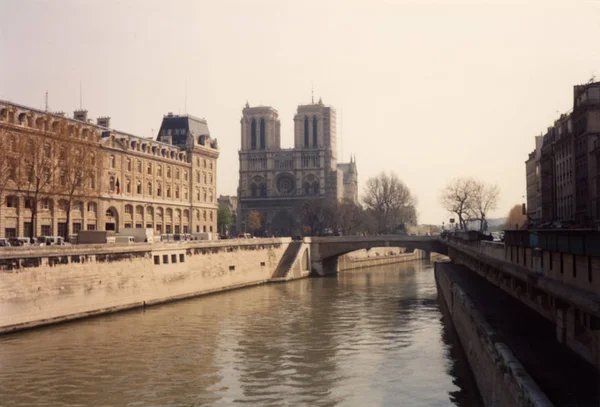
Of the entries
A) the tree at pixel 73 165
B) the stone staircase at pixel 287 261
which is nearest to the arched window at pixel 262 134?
the stone staircase at pixel 287 261

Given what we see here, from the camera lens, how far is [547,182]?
2943 inches

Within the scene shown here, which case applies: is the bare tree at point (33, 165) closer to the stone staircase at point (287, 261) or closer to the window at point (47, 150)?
the window at point (47, 150)

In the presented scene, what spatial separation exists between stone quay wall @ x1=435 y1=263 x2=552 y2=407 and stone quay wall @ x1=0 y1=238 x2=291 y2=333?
23538 millimetres

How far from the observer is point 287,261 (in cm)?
8394

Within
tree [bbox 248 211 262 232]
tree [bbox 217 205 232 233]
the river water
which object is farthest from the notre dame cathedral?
the river water

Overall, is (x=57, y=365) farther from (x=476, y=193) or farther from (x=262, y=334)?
(x=476, y=193)

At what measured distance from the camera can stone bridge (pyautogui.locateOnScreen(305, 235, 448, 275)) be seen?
282 feet

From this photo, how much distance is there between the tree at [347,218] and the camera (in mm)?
129625

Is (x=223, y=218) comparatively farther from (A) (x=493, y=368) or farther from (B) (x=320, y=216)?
(A) (x=493, y=368)

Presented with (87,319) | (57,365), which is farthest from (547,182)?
(57,365)

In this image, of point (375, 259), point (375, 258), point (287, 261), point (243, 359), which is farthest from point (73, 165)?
point (375, 258)

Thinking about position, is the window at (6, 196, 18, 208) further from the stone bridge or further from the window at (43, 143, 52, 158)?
the stone bridge

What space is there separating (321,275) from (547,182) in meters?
29.2

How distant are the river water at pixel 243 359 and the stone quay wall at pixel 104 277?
146 centimetres
